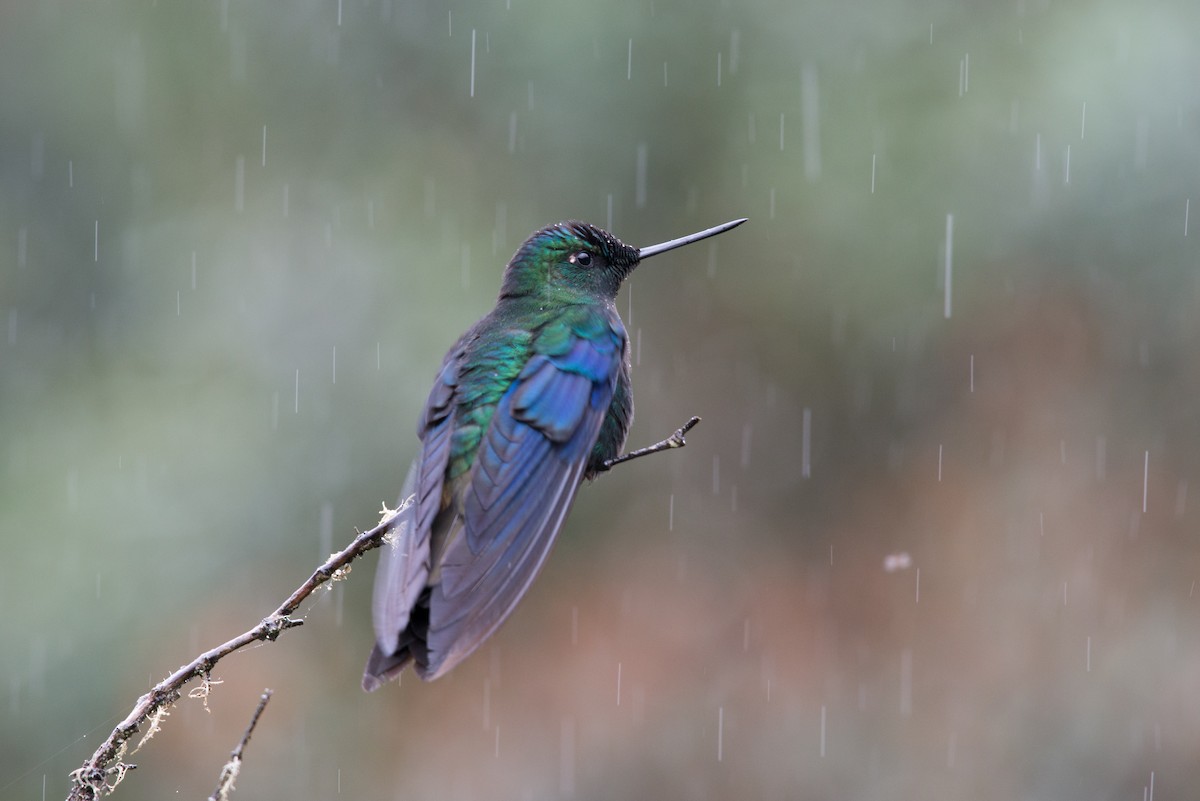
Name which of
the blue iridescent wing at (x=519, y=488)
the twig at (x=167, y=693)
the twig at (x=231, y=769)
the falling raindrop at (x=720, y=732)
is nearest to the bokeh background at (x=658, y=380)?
the falling raindrop at (x=720, y=732)

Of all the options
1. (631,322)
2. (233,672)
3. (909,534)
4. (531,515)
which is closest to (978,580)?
(909,534)

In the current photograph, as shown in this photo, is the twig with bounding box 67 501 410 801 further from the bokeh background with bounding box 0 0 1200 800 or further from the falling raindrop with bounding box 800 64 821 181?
the falling raindrop with bounding box 800 64 821 181

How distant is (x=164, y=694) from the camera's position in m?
1.89

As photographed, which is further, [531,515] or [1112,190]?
[1112,190]

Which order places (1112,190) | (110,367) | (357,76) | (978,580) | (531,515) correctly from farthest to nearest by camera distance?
(978,580) < (357,76) < (110,367) < (1112,190) < (531,515)

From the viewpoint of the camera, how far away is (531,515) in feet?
8.87

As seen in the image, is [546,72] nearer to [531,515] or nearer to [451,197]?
[451,197]

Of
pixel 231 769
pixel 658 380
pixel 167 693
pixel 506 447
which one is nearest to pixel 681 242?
pixel 506 447

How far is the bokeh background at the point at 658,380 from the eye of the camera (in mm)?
6938

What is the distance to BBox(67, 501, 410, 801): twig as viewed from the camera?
5.57 feet

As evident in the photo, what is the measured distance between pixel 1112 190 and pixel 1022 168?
0.59m

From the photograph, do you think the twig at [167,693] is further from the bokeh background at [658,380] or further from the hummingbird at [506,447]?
the bokeh background at [658,380]

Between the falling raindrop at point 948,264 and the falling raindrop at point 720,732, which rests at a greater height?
the falling raindrop at point 948,264

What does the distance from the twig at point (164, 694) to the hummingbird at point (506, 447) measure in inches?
6.4
